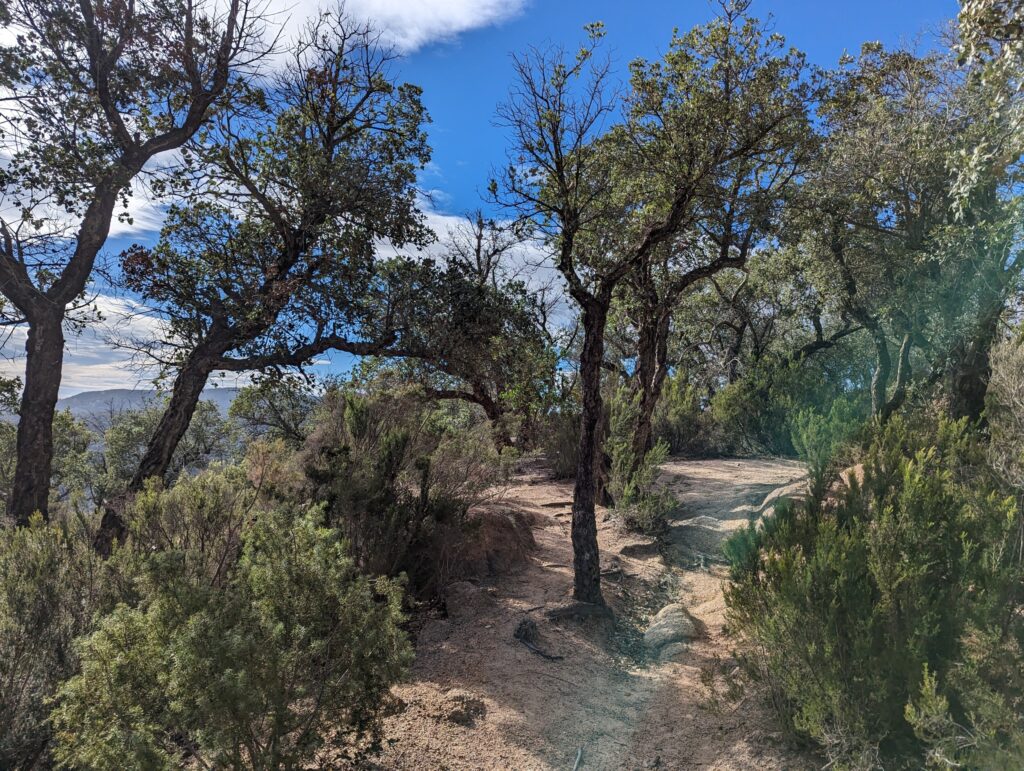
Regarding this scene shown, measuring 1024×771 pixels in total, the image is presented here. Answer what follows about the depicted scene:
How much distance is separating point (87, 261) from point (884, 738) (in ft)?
29.8

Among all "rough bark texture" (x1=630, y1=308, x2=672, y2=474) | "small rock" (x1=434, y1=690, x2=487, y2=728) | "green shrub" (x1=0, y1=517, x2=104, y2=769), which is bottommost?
"small rock" (x1=434, y1=690, x2=487, y2=728)

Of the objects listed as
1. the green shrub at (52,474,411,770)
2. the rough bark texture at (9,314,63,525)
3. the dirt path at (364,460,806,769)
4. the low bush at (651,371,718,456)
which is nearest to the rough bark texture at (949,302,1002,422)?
the dirt path at (364,460,806,769)

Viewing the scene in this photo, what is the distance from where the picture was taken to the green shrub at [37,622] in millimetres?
3314

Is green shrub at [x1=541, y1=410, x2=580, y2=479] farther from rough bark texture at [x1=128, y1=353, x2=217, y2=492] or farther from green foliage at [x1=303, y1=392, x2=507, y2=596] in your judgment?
rough bark texture at [x1=128, y1=353, x2=217, y2=492]

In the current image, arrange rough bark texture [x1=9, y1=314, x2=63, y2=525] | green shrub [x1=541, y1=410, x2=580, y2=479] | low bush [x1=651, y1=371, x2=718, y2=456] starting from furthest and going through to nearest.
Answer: low bush [x1=651, y1=371, x2=718, y2=456], green shrub [x1=541, y1=410, x2=580, y2=479], rough bark texture [x1=9, y1=314, x2=63, y2=525]

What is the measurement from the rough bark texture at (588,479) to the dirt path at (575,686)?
37 centimetres

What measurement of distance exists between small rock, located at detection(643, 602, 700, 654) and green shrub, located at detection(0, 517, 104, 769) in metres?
4.69

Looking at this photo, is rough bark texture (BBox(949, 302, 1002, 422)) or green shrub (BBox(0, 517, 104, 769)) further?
rough bark texture (BBox(949, 302, 1002, 422))

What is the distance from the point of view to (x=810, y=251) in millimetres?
15609

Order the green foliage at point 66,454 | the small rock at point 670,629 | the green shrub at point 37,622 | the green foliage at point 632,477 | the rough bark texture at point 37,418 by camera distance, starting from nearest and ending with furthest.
Result: the green shrub at point 37,622 < the small rock at point 670,629 < the rough bark texture at point 37,418 < the green foliage at point 632,477 < the green foliage at point 66,454

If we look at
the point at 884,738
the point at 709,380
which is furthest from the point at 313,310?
the point at 709,380

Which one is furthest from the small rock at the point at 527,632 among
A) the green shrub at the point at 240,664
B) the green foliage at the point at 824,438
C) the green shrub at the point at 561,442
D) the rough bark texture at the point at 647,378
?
the green shrub at the point at 561,442

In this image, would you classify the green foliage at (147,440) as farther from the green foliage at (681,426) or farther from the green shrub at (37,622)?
the green shrub at (37,622)

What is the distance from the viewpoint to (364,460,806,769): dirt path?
406cm
